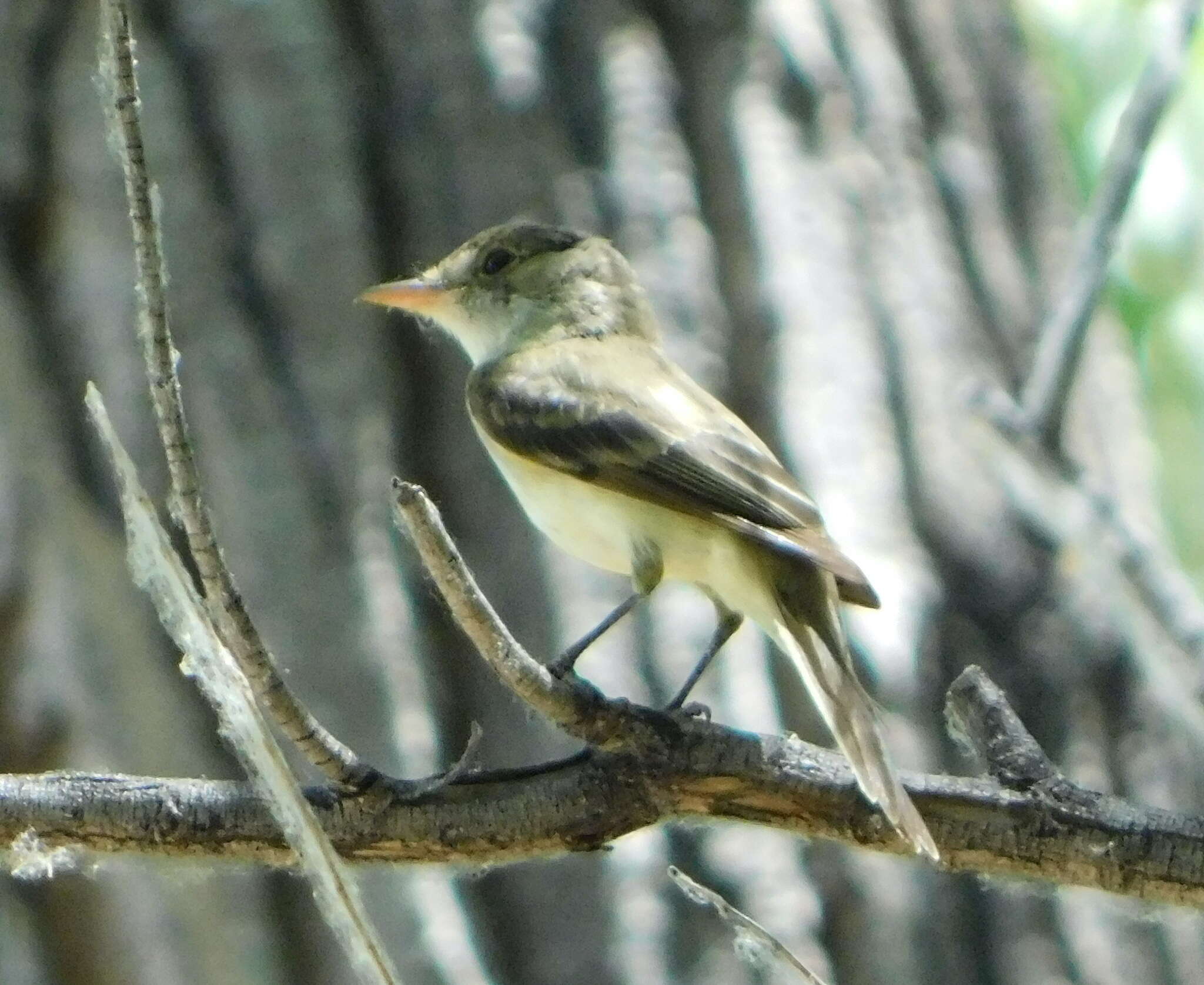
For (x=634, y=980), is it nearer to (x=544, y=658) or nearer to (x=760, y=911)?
(x=760, y=911)

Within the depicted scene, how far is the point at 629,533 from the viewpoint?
293 centimetres

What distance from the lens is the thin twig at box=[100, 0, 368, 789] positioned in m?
1.47

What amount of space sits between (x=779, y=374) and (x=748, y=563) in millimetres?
749

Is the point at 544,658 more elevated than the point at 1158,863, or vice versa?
the point at 1158,863

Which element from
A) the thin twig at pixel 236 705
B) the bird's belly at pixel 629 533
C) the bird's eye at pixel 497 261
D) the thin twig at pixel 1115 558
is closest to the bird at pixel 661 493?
the bird's belly at pixel 629 533

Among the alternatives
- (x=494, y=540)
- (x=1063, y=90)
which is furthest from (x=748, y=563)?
(x=1063, y=90)

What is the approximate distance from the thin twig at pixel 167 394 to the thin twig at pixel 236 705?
65mm

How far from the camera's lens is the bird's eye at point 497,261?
3443 mm

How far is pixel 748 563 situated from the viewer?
9.43ft

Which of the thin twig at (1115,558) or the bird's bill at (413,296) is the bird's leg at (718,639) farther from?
the bird's bill at (413,296)

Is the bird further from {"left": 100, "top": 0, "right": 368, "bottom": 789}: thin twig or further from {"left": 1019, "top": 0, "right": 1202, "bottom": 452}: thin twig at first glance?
{"left": 100, "top": 0, "right": 368, "bottom": 789}: thin twig

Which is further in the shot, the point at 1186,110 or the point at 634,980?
the point at 1186,110

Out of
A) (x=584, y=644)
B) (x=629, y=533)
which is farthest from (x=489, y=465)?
(x=584, y=644)

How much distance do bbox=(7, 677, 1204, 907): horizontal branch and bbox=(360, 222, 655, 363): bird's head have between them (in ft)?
4.67
